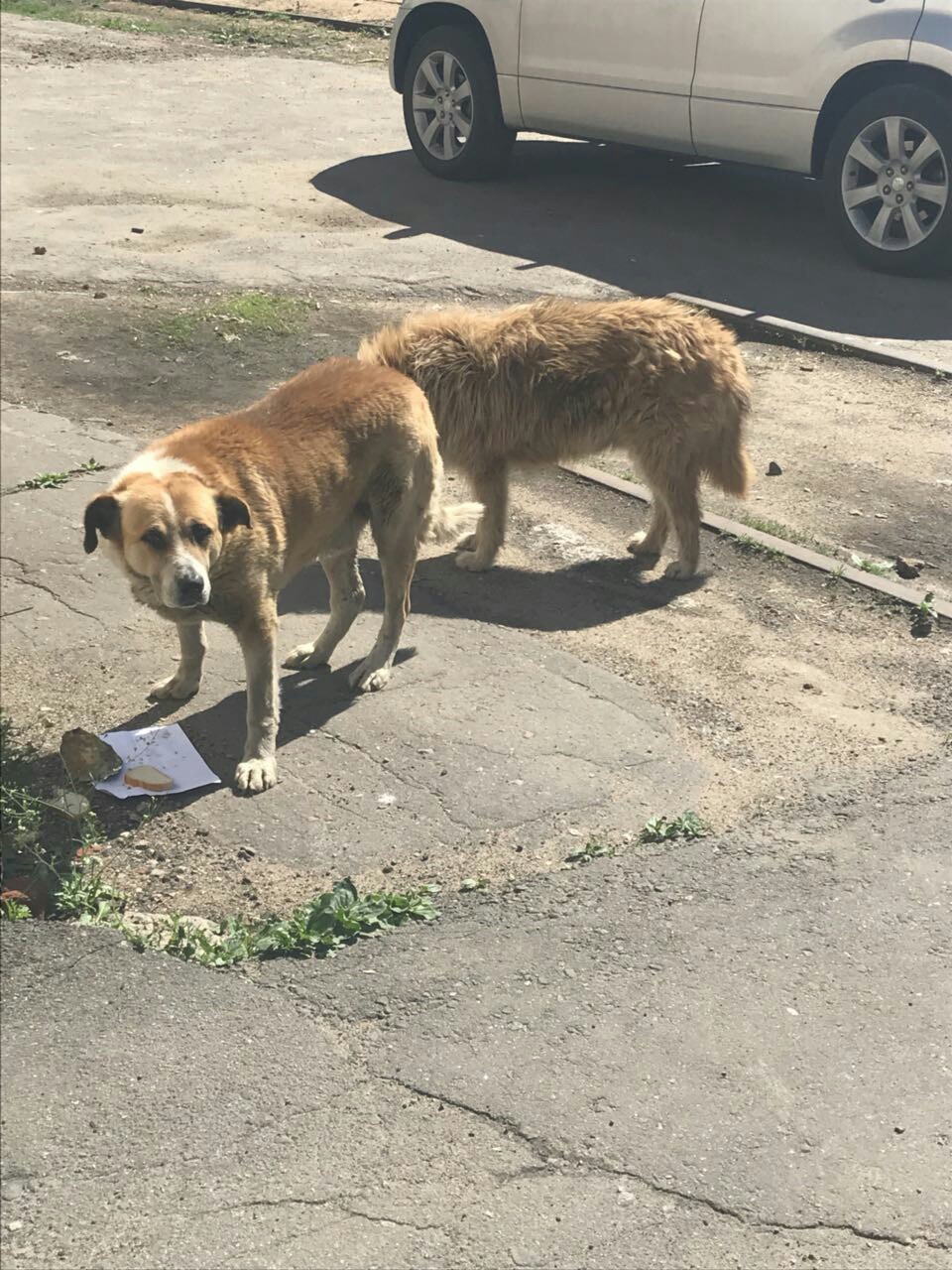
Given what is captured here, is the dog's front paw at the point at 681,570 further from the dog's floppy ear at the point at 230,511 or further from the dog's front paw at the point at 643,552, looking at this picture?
the dog's floppy ear at the point at 230,511

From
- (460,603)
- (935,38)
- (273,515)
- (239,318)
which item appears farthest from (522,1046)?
(935,38)

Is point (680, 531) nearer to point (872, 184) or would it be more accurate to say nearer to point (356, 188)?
point (872, 184)

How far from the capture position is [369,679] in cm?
579

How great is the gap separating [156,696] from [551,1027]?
234 centimetres

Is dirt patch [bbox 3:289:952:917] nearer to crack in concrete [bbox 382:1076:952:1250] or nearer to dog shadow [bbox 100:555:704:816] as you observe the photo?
dog shadow [bbox 100:555:704:816]

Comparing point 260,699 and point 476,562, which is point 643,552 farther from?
point 260,699

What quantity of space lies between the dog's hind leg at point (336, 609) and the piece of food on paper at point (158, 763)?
703 mm

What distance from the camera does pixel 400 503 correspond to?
5.68m

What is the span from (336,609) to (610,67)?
6594 mm

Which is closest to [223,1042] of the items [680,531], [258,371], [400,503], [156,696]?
[156,696]

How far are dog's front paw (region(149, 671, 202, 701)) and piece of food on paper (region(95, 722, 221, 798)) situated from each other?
0.21m

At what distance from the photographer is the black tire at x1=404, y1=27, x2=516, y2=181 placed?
38.5 ft

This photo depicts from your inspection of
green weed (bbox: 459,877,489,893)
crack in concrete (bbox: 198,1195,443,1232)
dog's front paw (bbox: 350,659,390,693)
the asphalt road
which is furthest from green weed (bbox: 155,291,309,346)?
crack in concrete (bbox: 198,1195,443,1232)

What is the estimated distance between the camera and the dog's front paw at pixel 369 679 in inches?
228
